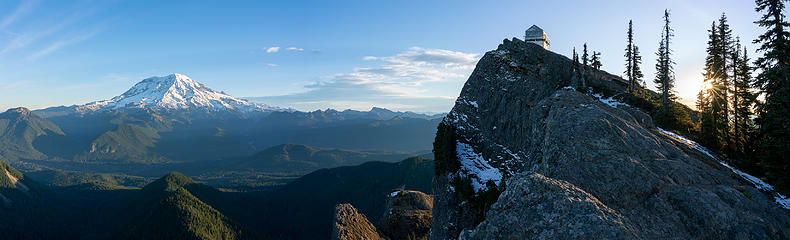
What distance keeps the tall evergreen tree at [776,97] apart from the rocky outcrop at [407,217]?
45.5 meters

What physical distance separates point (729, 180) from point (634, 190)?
11.1 metres

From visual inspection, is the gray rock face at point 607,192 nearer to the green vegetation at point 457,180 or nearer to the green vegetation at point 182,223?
the green vegetation at point 457,180

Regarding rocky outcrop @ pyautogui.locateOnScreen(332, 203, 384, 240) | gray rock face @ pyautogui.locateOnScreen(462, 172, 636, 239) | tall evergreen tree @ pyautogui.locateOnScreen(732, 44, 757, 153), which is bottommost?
rocky outcrop @ pyautogui.locateOnScreen(332, 203, 384, 240)

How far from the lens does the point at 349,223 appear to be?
64250 mm

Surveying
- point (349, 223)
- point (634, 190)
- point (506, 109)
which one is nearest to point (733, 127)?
point (506, 109)

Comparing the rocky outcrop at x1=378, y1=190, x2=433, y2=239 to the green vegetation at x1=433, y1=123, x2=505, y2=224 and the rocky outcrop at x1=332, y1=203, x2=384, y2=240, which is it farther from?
the green vegetation at x1=433, y1=123, x2=505, y2=224

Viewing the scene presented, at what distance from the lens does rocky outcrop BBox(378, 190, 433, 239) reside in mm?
60250

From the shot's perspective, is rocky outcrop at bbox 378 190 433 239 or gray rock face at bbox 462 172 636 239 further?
rocky outcrop at bbox 378 190 433 239

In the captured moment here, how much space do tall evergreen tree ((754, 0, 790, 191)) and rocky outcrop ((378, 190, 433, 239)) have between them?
45525 mm

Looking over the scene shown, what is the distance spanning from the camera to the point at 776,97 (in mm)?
26062

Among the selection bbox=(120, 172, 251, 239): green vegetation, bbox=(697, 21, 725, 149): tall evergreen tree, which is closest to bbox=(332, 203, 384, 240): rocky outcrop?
bbox=(697, 21, 725, 149): tall evergreen tree

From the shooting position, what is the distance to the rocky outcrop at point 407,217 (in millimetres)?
60250

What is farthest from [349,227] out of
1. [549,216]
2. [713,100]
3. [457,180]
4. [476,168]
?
[713,100]

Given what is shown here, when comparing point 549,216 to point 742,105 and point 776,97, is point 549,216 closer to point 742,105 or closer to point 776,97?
point 776,97
